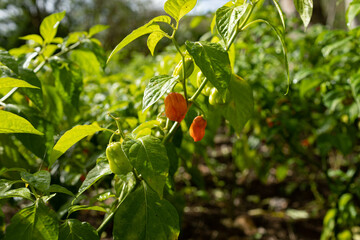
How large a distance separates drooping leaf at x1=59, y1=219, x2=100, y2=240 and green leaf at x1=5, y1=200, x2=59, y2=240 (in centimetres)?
6

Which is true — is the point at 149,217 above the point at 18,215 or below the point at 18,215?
below

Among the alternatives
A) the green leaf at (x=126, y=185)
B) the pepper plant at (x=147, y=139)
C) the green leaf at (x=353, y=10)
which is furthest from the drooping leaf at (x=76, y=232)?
the green leaf at (x=353, y=10)

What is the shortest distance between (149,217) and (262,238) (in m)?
1.77

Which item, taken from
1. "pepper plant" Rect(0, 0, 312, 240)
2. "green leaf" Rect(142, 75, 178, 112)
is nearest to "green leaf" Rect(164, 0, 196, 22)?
"pepper plant" Rect(0, 0, 312, 240)

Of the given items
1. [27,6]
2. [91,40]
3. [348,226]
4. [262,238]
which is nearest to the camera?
[91,40]

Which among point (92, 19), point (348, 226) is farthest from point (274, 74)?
point (92, 19)

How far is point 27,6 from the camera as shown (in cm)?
1198

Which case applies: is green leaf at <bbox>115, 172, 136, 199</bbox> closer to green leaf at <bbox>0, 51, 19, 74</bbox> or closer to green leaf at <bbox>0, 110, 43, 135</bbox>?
green leaf at <bbox>0, 110, 43, 135</bbox>

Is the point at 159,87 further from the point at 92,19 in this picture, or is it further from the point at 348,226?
the point at 92,19

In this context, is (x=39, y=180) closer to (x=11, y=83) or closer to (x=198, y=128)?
(x=11, y=83)

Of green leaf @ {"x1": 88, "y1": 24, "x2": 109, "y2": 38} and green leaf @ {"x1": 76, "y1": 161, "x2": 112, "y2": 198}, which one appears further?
green leaf @ {"x1": 88, "y1": 24, "x2": 109, "y2": 38}

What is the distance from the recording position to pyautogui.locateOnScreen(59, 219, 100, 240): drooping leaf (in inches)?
25.1

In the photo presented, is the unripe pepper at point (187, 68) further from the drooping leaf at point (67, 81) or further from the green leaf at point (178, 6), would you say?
the drooping leaf at point (67, 81)

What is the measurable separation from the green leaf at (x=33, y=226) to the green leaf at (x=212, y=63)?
1.36 ft
